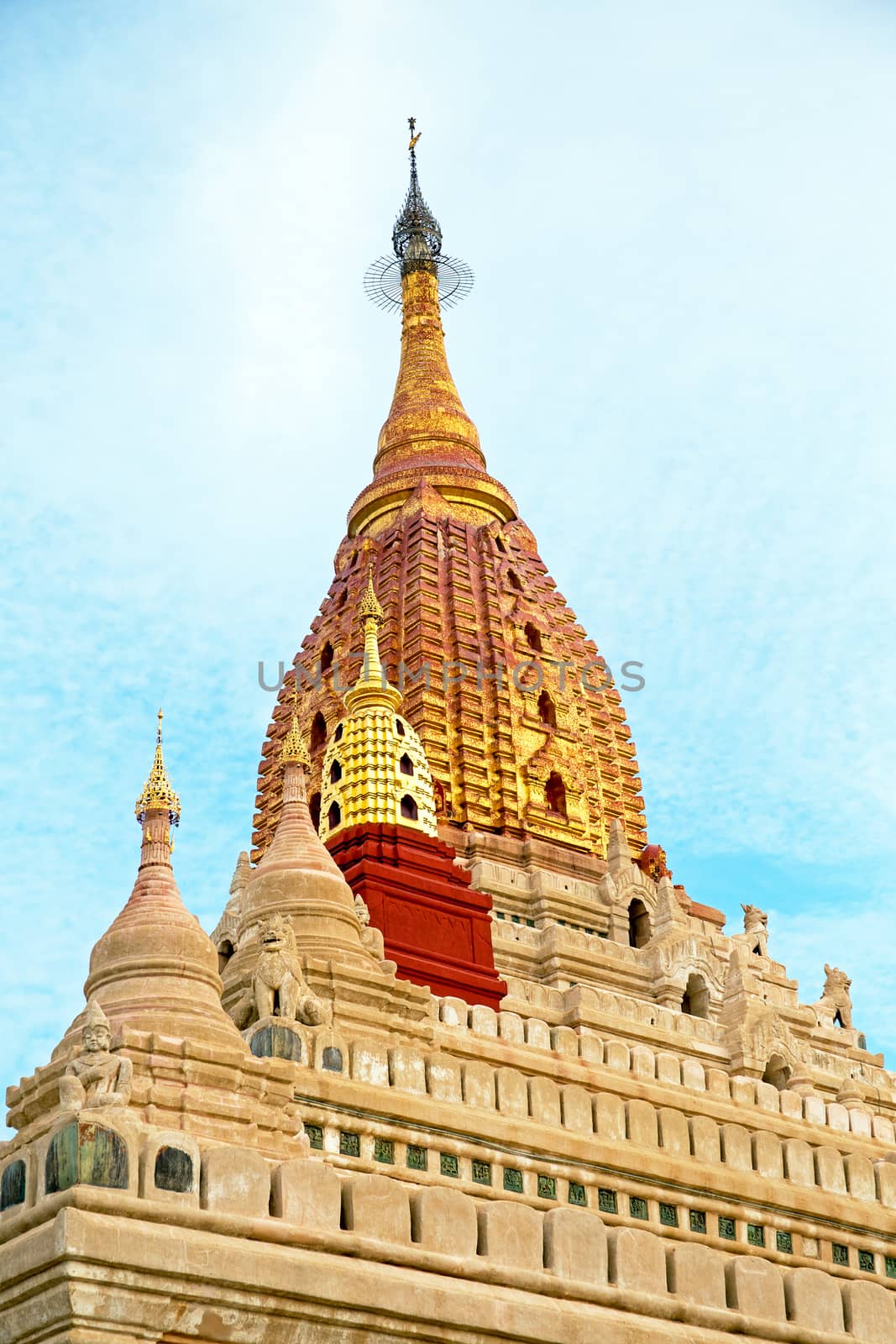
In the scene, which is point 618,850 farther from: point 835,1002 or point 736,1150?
point 736,1150

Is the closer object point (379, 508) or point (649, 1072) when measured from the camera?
point (649, 1072)

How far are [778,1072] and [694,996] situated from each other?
145 inches

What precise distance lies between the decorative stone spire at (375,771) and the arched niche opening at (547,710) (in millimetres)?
8968

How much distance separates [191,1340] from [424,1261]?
2123 millimetres

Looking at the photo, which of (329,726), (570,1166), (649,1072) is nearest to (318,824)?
(329,726)

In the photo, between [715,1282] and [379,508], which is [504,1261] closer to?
[715,1282]

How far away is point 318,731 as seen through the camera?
179 ft

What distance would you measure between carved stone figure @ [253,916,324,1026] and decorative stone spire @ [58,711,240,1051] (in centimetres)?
61

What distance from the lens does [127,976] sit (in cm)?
2753

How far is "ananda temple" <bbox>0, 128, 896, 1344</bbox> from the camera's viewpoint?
1706cm

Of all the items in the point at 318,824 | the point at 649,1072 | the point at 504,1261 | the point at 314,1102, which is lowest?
the point at 504,1261

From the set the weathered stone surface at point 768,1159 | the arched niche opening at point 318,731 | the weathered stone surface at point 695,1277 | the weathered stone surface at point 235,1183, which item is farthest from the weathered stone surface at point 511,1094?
the arched niche opening at point 318,731

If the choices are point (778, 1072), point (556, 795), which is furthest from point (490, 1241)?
point (556, 795)

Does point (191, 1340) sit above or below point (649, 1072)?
below
